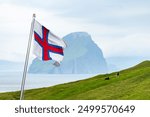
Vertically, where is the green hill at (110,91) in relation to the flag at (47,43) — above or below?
above

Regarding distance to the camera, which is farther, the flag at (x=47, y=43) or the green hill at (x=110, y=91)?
the green hill at (x=110, y=91)

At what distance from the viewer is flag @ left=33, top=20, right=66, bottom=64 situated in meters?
28.6

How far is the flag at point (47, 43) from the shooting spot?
2859cm

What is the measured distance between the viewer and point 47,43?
2877 centimetres

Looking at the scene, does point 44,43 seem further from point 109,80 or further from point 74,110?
point 109,80

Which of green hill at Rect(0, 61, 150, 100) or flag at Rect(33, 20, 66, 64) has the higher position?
green hill at Rect(0, 61, 150, 100)

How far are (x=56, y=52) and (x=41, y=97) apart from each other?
1994 inches

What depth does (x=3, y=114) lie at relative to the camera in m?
23.8

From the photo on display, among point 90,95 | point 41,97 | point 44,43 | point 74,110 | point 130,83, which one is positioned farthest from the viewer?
point 41,97

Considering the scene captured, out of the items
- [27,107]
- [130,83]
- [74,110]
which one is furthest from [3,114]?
[130,83]

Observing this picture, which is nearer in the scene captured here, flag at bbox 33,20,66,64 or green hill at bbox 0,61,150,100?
flag at bbox 33,20,66,64

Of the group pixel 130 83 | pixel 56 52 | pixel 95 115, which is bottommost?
pixel 95 115

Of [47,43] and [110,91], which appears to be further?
[110,91]

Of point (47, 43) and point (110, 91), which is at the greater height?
point (110, 91)
